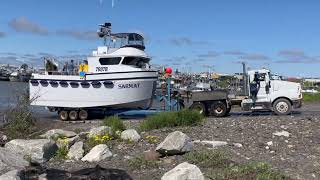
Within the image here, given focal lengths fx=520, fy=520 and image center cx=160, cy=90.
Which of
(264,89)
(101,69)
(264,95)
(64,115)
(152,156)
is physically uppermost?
(101,69)

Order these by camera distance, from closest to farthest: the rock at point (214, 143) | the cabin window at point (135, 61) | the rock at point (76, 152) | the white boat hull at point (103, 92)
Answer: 1. the rock at point (76, 152)
2. the rock at point (214, 143)
3. the white boat hull at point (103, 92)
4. the cabin window at point (135, 61)

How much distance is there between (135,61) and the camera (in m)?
27.7

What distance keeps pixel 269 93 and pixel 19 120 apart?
45.2 ft

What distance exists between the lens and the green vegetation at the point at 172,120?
17391mm

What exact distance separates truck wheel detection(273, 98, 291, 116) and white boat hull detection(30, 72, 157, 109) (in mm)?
6595

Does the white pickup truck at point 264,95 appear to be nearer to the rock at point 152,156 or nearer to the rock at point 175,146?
the rock at point 175,146

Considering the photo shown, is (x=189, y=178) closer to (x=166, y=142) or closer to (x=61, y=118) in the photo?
(x=166, y=142)

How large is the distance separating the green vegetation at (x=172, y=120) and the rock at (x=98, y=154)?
5.38 m

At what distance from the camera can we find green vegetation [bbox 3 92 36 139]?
16328mm

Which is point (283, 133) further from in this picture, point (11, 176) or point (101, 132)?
point (11, 176)

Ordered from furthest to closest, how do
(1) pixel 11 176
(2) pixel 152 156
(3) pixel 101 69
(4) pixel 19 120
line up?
(3) pixel 101 69, (4) pixel 19 120, (2) pixel 152 156, (1) pixel 11 176

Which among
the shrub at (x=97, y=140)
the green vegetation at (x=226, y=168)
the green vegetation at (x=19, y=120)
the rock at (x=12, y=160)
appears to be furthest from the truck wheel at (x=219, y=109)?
the rock at (x=12, y=160)

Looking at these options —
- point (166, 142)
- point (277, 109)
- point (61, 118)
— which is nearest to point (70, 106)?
point (61, 118)

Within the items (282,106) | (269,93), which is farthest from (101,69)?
(282,106)
